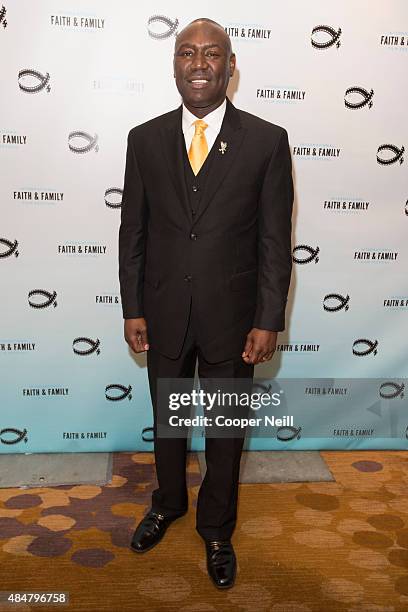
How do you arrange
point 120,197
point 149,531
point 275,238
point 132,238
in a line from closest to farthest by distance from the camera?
point 275,238 → point 132,238 → point 149,531 → point 120,197

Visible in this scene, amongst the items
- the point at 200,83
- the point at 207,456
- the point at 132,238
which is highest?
the point at 200,83

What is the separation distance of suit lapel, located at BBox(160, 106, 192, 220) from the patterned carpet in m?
1.33

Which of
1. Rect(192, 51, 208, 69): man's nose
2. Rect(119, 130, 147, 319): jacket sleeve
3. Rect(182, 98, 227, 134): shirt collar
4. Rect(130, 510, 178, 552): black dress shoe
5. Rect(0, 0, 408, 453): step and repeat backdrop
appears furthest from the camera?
Rect(0, 0, 408, 453): step and repeat backdrop

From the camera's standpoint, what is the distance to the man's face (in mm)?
1894

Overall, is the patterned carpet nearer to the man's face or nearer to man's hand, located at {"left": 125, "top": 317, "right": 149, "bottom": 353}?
man's hand, located at {"left": 125, "top": 317, "right": 149, "bottom": 353}

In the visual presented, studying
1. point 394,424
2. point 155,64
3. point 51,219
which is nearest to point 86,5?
point 155,64

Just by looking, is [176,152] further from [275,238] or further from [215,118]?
[275,238]

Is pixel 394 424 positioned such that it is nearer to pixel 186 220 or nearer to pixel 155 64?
pixel 186 220

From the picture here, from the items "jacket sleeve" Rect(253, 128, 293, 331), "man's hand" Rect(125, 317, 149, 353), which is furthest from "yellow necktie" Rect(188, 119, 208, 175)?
"man's hand" Rect(125, 317, 149, 353)

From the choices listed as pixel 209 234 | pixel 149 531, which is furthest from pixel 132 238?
pixel 149 531

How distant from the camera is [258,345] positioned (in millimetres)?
2043

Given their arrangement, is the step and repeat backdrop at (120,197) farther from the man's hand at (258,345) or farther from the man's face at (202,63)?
the man's hand at (258,345)

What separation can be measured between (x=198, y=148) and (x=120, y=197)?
2.94 ft

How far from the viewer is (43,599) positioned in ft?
6.68
